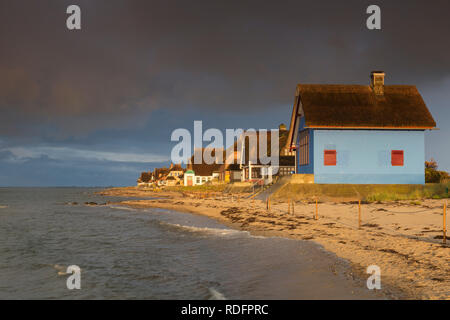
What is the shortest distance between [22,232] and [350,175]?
25.9m

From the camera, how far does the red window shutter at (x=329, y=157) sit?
30047 mm

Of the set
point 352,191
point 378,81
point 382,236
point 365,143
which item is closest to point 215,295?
point 382,236

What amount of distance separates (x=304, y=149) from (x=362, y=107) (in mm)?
6224

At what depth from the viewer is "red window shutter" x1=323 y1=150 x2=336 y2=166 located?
98.6 ft

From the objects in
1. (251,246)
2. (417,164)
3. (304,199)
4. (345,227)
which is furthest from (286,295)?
(417,164)

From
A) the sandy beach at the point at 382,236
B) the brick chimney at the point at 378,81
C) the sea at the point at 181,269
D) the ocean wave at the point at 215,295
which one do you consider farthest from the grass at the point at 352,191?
the ocean wave at the point at 215,295

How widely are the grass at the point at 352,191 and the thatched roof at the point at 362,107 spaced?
508 cm

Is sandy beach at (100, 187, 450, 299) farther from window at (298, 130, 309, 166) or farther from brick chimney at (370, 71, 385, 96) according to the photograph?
brick chimney at (370, 71, 385, 96)

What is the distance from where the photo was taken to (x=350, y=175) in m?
30.1

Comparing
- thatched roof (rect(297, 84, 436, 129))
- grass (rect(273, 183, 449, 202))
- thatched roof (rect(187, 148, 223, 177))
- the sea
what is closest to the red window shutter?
grass (rect(273, 183, 449, 202))

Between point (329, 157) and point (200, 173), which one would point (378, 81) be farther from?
point (200, 173)

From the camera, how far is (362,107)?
3100 centimetres

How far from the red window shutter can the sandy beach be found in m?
5.52
